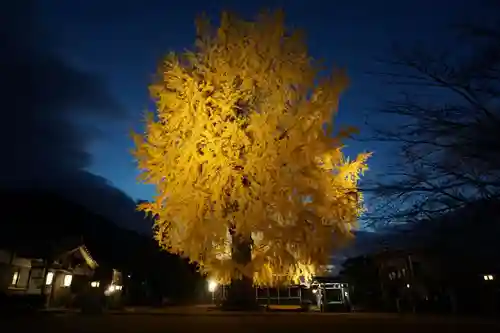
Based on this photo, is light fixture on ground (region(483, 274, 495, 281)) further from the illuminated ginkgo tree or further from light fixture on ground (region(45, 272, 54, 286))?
light fixture on ground (region(45, 272, 54, 286))

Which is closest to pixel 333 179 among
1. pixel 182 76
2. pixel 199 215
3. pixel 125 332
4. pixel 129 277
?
pixel 199 215

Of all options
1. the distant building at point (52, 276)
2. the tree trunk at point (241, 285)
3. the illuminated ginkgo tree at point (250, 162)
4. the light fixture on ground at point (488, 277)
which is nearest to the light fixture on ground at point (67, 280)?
the distant building at point (52, 276)

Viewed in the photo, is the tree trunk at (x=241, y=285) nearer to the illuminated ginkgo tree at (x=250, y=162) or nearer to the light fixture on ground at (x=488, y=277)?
the illuminated ginkgo tree at (x=250, y=162)

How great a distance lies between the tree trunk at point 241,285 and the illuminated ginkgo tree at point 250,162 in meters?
0.04

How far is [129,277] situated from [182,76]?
25268 mm

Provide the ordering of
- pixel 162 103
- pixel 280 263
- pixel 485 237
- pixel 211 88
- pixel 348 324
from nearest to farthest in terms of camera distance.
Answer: pixel 348 324 < pixel 485 237 < pixel 280 263 < pixel 211 88 < pixel 162 103

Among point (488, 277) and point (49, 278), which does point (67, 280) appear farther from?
point (488, 277)

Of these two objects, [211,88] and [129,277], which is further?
[129,277]

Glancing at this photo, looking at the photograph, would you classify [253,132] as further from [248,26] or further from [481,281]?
[481,281]

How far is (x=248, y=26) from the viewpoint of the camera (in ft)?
27.6

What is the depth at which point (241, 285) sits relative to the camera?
7.33 m

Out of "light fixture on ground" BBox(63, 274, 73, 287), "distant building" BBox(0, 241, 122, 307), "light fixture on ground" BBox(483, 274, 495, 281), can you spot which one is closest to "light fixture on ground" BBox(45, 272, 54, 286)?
"distant building" BBox(0, 241, 122, 307)

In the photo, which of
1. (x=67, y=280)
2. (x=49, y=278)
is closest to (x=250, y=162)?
(x=49, y=278)

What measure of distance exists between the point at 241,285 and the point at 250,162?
2512 mm
